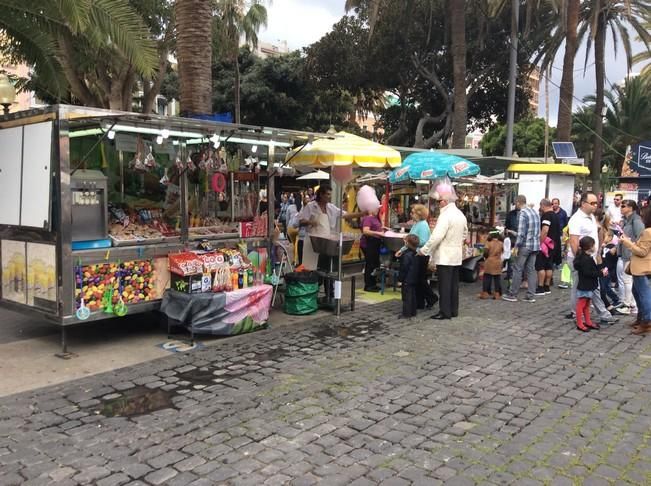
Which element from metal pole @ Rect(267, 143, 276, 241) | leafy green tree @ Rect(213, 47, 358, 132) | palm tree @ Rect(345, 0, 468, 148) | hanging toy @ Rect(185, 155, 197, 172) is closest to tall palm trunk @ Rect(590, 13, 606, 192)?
palm tree @ Rect(345, 0, 468, 148)

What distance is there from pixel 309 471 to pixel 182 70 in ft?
22.8

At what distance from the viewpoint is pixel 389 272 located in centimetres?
1016

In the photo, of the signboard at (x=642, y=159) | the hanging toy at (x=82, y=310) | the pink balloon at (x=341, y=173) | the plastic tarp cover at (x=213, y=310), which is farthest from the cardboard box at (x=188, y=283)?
the signboard at (x=642, y=159)

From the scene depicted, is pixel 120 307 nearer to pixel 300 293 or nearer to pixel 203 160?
pixel 203 160

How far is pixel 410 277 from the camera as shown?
26.0ft

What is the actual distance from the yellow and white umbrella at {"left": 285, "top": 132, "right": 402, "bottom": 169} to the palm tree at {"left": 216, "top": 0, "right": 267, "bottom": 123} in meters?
15.7

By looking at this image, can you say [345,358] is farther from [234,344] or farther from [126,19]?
[126,19]

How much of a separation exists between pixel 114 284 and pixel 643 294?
260 inches

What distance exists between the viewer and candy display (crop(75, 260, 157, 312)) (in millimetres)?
5934

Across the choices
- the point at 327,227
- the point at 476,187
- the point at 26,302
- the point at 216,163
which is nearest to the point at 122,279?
the point at 26,302

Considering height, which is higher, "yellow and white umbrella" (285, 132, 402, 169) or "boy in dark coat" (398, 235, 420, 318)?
"yellow and white umbrella" (285, 132, 402, 169)

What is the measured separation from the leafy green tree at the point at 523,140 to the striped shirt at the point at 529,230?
1700 inches

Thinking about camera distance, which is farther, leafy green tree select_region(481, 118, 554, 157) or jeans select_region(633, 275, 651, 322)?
leafy green tree select_region(481, 118, 554, 157)

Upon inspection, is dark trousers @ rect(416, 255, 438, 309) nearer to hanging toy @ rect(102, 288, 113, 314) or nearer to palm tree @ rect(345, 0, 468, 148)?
hanging toy @ rect(102, 288, 113, 314)
